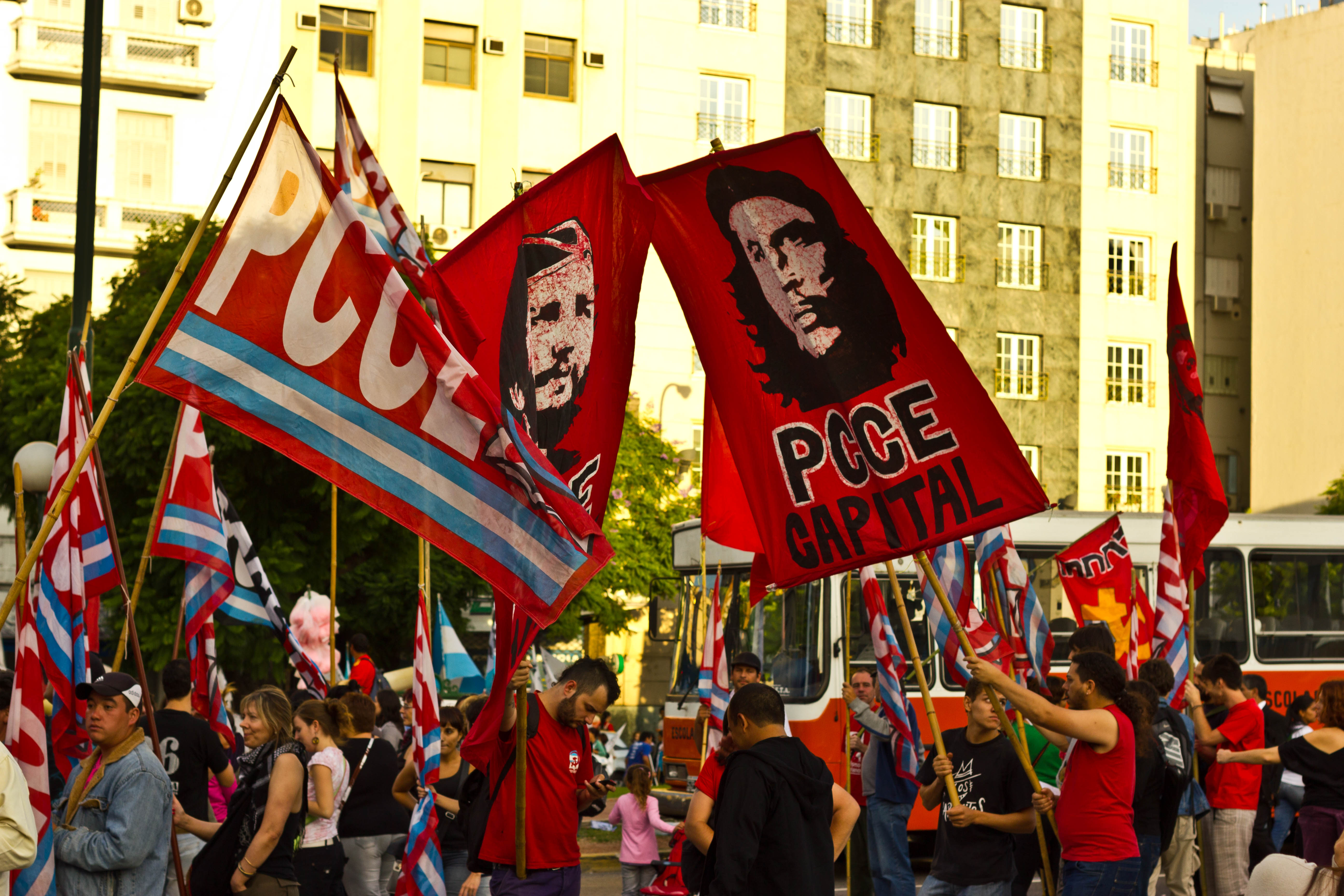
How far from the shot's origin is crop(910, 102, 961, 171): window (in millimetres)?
38281

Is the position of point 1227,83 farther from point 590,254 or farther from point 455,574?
point 590,254

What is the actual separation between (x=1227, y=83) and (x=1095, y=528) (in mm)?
31924

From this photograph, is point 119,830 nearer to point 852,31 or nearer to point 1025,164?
point 852,31

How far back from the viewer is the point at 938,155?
38.4m

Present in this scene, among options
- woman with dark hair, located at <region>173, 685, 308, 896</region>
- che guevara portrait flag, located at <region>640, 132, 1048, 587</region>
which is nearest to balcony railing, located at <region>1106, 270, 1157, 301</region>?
che guevara portrait flag, located at <region>640, 132, 1048, 587</region>

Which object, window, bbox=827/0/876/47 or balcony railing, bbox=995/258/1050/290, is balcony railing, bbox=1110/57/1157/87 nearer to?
balcony railing, bbox=995/258/1050/290

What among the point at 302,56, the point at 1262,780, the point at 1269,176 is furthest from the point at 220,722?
the point at 1269,176

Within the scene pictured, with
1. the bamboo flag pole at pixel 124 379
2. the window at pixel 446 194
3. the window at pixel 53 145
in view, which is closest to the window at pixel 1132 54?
the window at pixel 446 194

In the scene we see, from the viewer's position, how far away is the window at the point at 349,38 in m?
34.0

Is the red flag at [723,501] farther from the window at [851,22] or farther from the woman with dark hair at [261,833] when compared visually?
the window at [851,22]

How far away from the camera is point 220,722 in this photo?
10367 millimetres

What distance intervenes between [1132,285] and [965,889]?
112 ft

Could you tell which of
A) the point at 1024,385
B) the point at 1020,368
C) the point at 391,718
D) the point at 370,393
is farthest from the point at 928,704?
the point at 1020,368

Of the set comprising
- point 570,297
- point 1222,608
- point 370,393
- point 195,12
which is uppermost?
point 195,12
